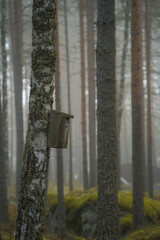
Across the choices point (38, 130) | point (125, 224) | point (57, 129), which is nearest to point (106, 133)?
point (57, 129)

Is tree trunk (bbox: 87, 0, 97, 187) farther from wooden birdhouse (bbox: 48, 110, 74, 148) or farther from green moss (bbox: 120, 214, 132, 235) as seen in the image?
wooden birdhouse (bbox: 48, 110, 74, 148)

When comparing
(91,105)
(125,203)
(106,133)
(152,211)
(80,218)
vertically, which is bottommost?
(80,218)

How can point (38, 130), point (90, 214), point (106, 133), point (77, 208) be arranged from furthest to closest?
point (77, 208), point (90, 214), point (106, 133), point (38, 130)

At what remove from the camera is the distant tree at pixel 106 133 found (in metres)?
5.44

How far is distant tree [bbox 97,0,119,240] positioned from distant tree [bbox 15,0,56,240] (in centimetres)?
176

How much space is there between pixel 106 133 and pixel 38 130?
6.66 feet

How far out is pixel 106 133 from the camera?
546cm

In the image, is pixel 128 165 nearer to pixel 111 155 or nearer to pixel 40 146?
pixel 111 155

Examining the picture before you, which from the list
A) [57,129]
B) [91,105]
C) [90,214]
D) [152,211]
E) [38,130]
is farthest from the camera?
[91,105]

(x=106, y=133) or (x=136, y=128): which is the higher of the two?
(x=136, y=128)

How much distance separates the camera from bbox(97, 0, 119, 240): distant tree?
5438 mm

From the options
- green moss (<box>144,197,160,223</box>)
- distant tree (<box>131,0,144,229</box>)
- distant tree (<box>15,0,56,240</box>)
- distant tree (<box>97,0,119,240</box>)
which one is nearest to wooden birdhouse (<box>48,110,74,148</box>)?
distant tree (<box>15,0,56,240</box>)

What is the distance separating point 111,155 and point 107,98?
1.22 meters

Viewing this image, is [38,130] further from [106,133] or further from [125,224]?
[125,224]
